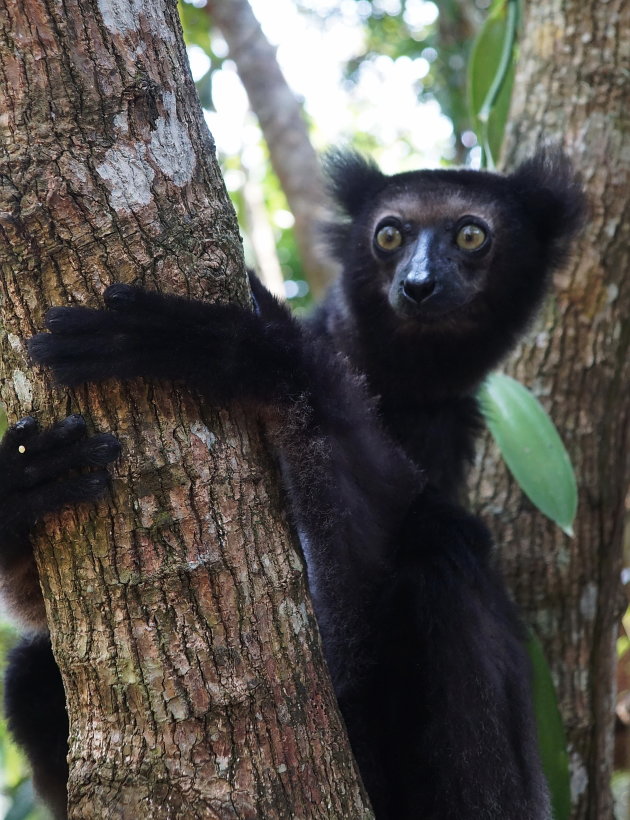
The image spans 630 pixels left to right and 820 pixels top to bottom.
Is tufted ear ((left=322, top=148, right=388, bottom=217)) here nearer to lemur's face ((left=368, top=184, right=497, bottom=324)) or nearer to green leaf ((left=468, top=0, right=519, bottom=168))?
lemur's face ((left=368, top=184, right=497, bottom=324))

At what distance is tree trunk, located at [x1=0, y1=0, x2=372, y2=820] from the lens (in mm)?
1741

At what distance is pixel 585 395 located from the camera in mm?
3904

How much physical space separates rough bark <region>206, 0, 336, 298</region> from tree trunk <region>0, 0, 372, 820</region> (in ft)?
14.6

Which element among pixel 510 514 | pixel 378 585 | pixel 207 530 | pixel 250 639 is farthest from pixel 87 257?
pixel 510 514

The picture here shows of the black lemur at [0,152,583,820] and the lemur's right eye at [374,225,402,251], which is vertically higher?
the lemur's right eye at [374,225,402,251]

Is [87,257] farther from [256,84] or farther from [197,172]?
[256,84]

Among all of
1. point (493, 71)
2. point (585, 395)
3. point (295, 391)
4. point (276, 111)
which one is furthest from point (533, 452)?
point (276, 111)

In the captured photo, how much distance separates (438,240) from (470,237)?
0.15m

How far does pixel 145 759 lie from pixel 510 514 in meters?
2.45

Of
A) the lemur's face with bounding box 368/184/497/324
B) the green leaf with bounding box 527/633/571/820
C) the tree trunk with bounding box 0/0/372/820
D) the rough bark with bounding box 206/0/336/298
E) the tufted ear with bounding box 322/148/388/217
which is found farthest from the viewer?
the rough bark with bounding box 206/0/336/298

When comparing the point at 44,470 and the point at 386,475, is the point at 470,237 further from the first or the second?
the point at 44,470

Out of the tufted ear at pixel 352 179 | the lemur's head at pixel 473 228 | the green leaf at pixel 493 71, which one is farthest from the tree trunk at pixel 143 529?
the green leaf at pixel 493 71

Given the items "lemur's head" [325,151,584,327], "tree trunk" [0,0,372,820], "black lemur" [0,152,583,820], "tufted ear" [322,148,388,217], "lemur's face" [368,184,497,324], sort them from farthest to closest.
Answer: "tufted ear" [322,148,388,217] → "lemur's head" [325,151,584,327] → "lemur's face" [368,184,497,324] → "black lemur" [0,152,583,820] → "tree trunk" [0,0,372,820]

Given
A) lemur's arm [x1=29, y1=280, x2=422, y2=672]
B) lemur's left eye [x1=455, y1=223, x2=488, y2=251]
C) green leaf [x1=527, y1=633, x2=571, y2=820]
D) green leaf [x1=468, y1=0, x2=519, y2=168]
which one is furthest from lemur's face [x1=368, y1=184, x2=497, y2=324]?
green leaf [x1=527, y1=633, x2=571, y2=820]
